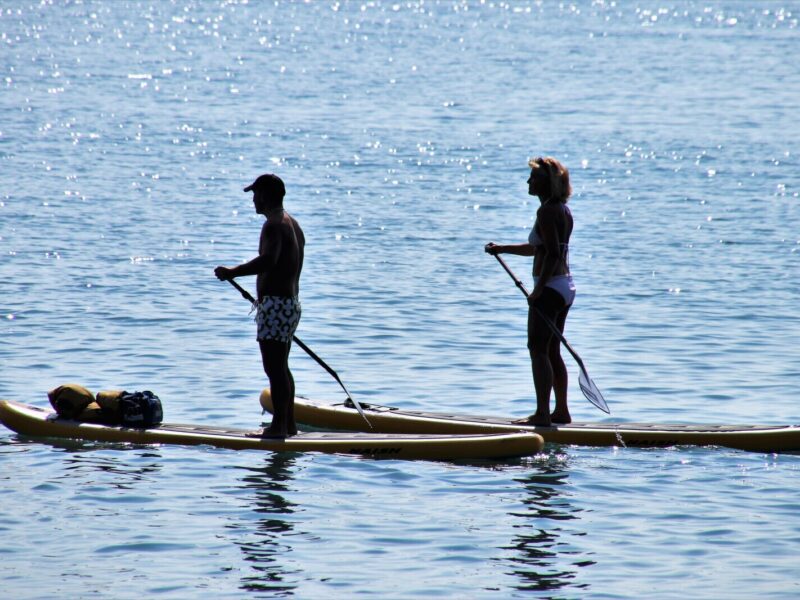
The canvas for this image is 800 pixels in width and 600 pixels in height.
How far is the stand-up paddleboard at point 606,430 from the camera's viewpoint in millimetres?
12172

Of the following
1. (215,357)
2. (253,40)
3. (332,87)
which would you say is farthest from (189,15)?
(215,357)

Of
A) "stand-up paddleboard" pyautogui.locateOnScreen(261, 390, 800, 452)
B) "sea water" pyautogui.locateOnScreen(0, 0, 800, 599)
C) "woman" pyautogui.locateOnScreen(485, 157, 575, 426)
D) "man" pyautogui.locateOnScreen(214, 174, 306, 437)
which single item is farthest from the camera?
"stand-up paddleboard" pyautogui.locateOnScreen(261, 390, 800, 452)

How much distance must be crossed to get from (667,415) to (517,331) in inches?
182

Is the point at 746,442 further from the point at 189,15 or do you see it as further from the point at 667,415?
the point at 189,15

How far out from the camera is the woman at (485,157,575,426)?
38.8ft

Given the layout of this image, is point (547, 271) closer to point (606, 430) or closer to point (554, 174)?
point (554, 174)

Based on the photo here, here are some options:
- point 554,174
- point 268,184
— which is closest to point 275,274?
point 268,184

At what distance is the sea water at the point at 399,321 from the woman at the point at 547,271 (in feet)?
2.19

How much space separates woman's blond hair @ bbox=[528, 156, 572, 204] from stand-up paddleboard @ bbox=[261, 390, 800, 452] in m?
1.89

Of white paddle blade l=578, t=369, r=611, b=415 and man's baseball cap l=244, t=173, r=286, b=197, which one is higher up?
man's baseball cap l=244, t=173, r=286, b=197

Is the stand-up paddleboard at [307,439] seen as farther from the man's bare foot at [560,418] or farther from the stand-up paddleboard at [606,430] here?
the man's bare foot at [560,418]

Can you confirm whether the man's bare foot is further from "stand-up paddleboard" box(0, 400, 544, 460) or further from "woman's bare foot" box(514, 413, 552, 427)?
"stand-up paddleboard" box(0, 400, 544, 460)

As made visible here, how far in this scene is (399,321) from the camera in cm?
1866

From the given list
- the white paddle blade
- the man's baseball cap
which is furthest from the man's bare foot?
the man's baseball cap
